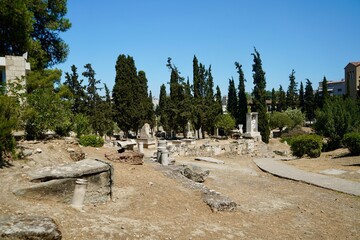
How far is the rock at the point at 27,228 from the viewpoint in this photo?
414cm

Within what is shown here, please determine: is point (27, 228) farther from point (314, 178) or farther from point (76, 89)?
point (76, 89)

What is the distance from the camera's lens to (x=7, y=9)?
52.5 feet

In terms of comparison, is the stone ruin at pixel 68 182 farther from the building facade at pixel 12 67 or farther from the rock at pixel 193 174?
the building facade at pixel 12 67

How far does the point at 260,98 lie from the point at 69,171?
112 feet

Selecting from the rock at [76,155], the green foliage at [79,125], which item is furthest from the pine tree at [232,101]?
the rock at [76,155]

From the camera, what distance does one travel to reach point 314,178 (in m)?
12.6

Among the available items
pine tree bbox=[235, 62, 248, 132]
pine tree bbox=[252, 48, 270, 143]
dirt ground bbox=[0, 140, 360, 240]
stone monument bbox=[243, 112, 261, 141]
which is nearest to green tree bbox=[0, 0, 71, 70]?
dirt ground bbox=[0, 140, 360, 240]

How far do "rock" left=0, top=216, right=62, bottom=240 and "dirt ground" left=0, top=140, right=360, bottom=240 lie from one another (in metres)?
0.35

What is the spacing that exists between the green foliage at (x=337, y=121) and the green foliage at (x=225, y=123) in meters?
15.3

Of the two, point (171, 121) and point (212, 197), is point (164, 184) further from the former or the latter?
point (171, 121)

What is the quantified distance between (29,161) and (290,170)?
11.3 m

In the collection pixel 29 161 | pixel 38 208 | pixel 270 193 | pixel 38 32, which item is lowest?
pixel 270 193

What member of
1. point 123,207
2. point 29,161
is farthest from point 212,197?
point 29,161

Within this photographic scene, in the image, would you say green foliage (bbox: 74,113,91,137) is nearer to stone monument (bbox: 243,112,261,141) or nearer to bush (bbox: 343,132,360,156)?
bush (bbox: 343,132,360,156)
